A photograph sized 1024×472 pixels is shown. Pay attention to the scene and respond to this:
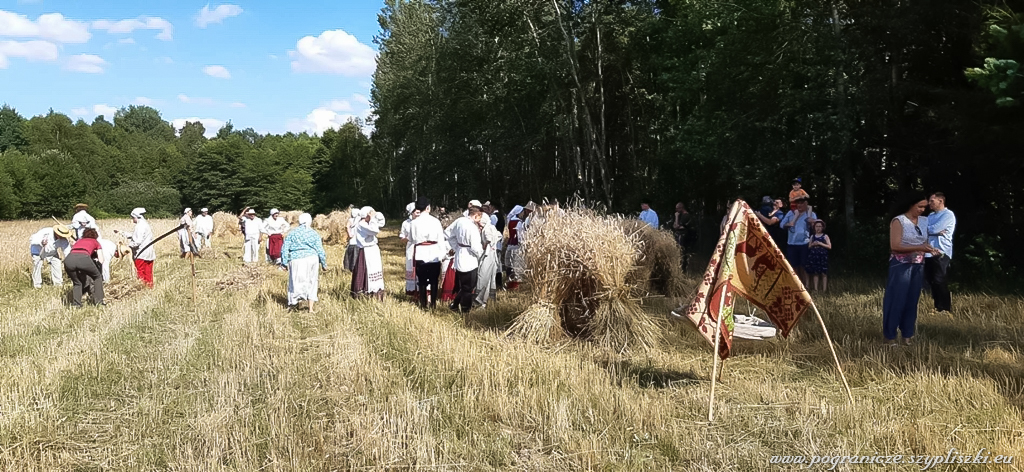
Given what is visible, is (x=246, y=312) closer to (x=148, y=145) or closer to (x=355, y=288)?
(x=355, y=288)

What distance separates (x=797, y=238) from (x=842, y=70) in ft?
15.4

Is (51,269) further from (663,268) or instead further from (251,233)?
A: (663,268)

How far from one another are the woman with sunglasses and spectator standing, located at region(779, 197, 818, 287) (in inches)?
156

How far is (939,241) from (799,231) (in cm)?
277

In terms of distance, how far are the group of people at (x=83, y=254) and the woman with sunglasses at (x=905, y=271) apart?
1120cm

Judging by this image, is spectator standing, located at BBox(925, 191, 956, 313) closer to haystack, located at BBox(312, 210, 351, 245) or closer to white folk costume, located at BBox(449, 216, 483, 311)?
white folk costume, located at BBox(449, 216, 483, 311)

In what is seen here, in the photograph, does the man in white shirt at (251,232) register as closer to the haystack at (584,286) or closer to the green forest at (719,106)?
the green forest at (719,106)

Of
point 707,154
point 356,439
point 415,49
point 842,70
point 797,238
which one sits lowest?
point 356,439

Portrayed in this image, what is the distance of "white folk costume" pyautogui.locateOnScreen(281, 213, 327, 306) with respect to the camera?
1028cm

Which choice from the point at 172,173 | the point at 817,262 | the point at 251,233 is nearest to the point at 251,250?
the point at 251,233

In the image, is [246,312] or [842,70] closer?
[246,312]

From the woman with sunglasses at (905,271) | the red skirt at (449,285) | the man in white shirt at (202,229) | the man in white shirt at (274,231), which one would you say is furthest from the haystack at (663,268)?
the man in white shirt at (202,229)

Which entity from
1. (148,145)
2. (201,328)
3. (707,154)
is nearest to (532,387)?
(201,328)

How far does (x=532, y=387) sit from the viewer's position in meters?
5.91
